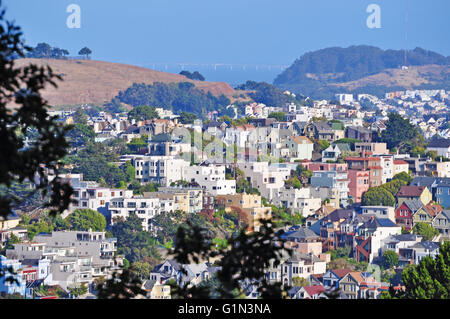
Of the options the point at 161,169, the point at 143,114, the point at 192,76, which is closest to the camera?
the point at 161,169

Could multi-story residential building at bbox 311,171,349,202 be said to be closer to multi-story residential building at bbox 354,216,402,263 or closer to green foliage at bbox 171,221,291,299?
multi-story residential building at bbox 354,216,402,263

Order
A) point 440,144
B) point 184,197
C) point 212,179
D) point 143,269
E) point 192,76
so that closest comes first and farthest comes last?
point 143,269 → point 184,197 → point 212,179 → point 440,144 → point 192,76

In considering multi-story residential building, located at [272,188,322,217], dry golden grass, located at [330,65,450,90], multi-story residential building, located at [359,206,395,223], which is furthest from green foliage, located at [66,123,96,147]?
dry golden grass, located at [330,65,450,90]

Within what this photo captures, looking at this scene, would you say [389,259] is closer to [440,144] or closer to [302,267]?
[302,267]

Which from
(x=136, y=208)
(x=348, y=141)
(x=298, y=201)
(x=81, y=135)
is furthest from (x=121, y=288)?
(x=348, y=141)

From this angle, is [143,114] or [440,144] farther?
[143,114]

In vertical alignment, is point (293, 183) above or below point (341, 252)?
above

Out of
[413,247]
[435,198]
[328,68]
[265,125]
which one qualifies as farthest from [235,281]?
[328,68]
